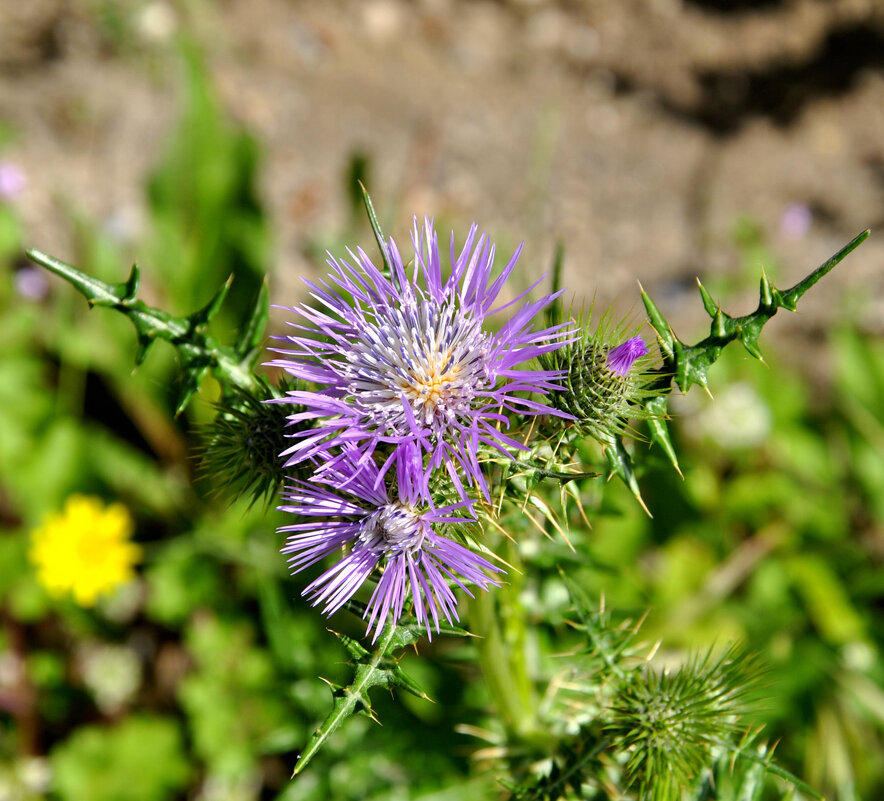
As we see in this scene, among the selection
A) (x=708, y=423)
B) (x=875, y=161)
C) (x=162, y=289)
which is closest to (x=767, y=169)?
(x=875, y=161)

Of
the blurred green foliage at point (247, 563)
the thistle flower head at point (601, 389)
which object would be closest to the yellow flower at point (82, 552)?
the blurred green foliage at point (247, 563)

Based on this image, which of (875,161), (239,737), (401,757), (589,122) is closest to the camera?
(401,757)

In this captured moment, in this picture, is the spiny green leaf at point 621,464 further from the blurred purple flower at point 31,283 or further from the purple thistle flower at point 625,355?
the blurred purple flower at point 31,283

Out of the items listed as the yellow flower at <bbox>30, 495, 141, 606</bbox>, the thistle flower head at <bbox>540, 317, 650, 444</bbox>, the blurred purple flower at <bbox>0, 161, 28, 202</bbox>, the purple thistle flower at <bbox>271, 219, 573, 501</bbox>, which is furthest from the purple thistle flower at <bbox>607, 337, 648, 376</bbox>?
the blurred purple flower at <bbox>0, 161, 28, 202</bbox>

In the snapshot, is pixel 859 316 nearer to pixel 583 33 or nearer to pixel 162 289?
pixel 583 33

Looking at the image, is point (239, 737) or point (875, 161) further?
point (875, 161)

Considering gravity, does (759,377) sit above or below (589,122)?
below

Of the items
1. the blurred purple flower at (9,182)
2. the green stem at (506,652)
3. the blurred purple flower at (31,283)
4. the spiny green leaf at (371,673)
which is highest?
the blurred purple flower at (9,182)

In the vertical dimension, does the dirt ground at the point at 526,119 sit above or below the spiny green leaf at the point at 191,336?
above
